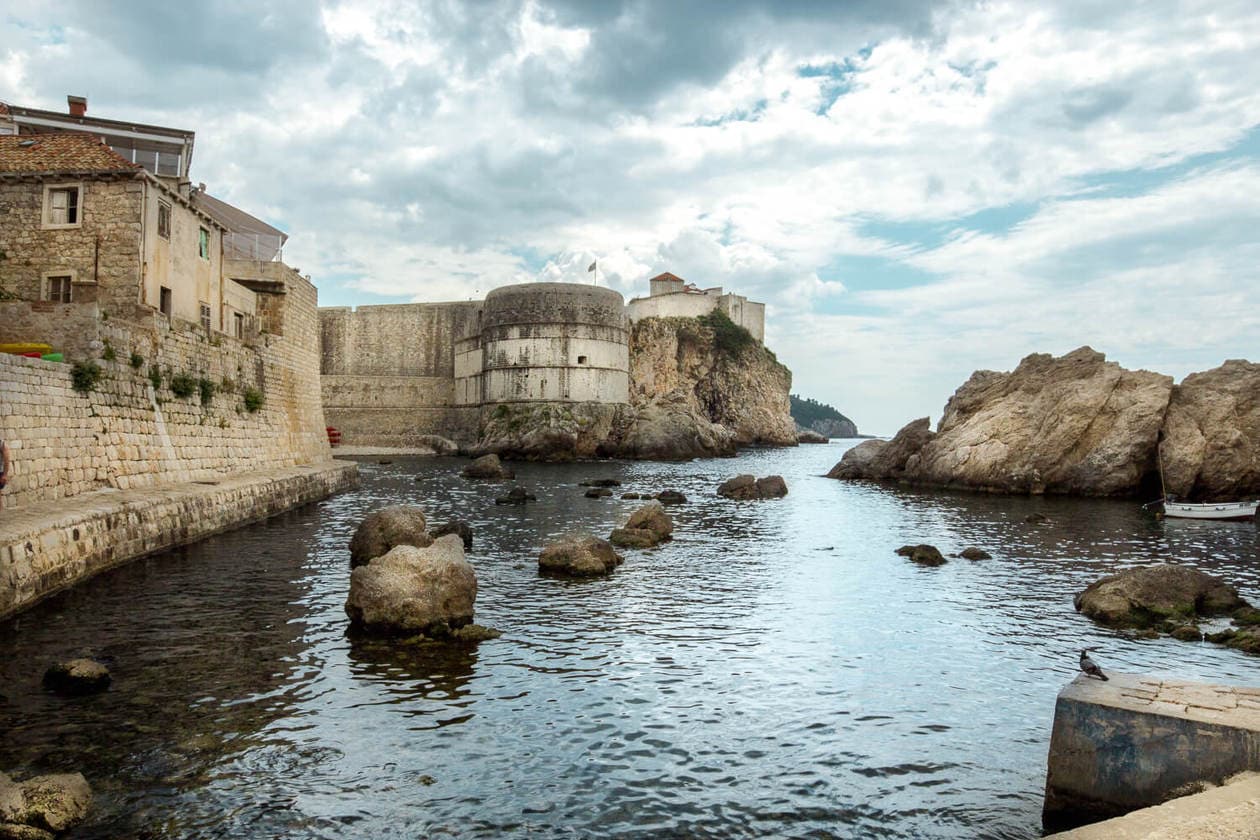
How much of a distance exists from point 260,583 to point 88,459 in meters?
4.62

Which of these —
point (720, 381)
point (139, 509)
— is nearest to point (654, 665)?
point (139, 509)

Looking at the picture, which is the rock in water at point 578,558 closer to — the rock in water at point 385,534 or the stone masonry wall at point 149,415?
the rock in water at point 385,534

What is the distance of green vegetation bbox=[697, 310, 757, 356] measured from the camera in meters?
82.9

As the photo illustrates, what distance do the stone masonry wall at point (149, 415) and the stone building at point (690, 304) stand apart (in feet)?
183

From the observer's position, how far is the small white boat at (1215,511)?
974 inches

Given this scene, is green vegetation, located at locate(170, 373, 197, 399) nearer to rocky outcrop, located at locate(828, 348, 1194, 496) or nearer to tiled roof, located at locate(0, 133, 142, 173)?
tiled roof, located at locate(0, 133, 142, 173)

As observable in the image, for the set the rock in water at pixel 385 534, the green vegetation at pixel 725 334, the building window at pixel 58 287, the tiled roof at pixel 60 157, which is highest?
the green vegetation at pixel 725 334

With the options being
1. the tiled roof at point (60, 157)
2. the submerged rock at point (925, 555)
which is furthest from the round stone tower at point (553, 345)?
the submerged rock at point (925, 555)

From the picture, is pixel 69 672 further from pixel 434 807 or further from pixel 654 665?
pixel 654 665

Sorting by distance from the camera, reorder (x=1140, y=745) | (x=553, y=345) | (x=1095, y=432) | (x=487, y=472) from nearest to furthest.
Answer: (x=1140, y=745) < (x=1095, y=432) < (x=487, y=472) < (x=553, y=345)

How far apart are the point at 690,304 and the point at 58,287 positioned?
2625 inches

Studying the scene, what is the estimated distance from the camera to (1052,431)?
33094 mm

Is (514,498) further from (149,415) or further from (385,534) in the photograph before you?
(385,534)

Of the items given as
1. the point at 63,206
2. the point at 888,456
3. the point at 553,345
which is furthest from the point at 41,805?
the point at 553,345
